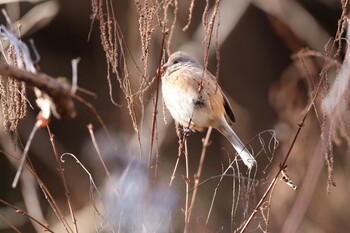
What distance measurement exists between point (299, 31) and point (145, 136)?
6.81ft

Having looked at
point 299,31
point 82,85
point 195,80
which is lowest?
point 82,85

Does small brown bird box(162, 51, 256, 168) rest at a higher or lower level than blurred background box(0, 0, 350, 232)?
higher

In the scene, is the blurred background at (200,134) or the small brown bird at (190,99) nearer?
the small brown bird at (190,99)

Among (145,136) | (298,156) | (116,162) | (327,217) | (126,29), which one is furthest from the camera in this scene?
(126,29)

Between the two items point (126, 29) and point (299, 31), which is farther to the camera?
point (126, 29)

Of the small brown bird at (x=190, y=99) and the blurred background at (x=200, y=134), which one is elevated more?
the small brown bird at (x=190, y=99)

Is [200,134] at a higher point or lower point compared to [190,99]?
lower

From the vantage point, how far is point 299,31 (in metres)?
6.37

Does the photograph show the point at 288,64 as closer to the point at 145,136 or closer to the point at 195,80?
the point at 145,136

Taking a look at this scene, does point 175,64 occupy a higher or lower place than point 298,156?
higher

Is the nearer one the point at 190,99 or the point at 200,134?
the point at 190,99

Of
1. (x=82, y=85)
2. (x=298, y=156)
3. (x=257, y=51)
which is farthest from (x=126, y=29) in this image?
(x=298, y=156)

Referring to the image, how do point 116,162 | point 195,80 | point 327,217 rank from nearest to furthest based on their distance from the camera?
1. point 195,80
2. point 116,162
3. point 327,217

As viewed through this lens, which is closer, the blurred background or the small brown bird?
the small brown bird
